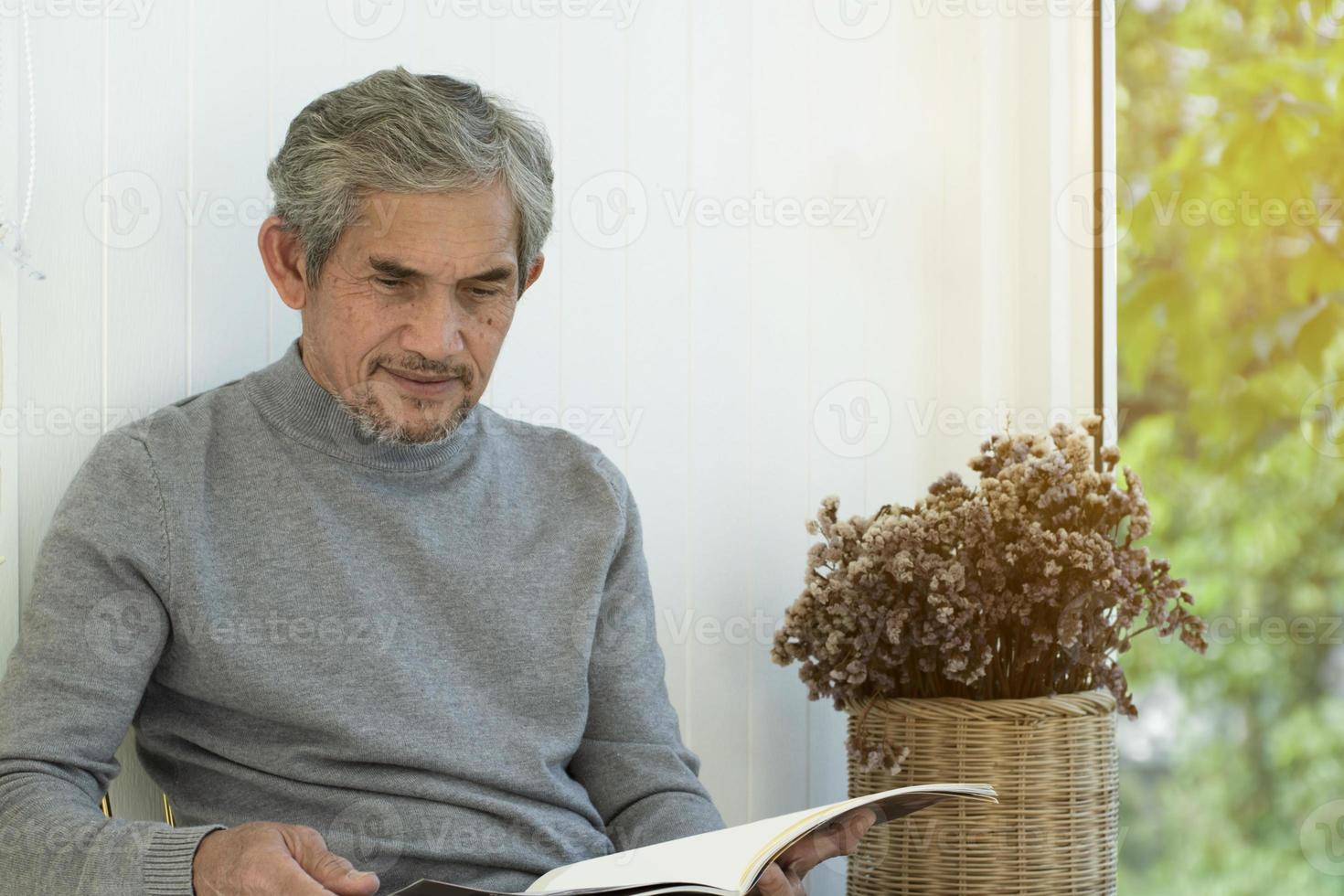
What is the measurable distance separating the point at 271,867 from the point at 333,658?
33cm

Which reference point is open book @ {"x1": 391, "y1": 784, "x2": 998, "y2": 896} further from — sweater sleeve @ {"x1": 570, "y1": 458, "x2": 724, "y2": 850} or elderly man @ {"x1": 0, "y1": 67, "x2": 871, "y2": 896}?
sweater sleeve @ {"x1": 570, "y1": 458, "x2": 724, "y2": 850}

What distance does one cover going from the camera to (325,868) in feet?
3.94

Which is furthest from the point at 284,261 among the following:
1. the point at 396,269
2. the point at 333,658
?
the point at 333,658

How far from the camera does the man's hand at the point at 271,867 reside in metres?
1.17

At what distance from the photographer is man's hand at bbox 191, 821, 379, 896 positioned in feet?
3.83

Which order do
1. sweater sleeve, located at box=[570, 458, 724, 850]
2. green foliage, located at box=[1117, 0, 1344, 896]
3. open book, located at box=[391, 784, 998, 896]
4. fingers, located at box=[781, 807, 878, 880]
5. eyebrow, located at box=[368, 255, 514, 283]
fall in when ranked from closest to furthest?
open book, located at box=[391, 784, 998, 896]
fingers, located at box=[781, 807, 878, 880]
eyebrow, located at box=[368, 255, 514, 283]
sweater sleeve, located at box=[570, 458, 724, 850]
green foliage, located at box=[1117, 0, 1344, 896]

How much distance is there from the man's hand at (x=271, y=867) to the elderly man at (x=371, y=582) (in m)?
0.19

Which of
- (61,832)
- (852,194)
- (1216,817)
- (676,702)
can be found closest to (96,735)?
(61,832)

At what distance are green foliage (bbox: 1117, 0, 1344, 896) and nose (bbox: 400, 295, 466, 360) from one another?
129cm

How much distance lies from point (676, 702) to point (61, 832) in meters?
0.98

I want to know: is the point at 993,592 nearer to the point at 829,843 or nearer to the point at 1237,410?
the point at 829,843

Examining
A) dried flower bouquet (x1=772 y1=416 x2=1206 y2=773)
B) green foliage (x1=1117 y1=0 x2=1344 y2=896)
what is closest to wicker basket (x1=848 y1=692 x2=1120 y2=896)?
dried flower bouquet (x1=772 y1=416 x2=1206 y2=773)

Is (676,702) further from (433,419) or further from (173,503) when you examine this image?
(173,503)

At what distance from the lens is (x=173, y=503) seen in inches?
56.3
